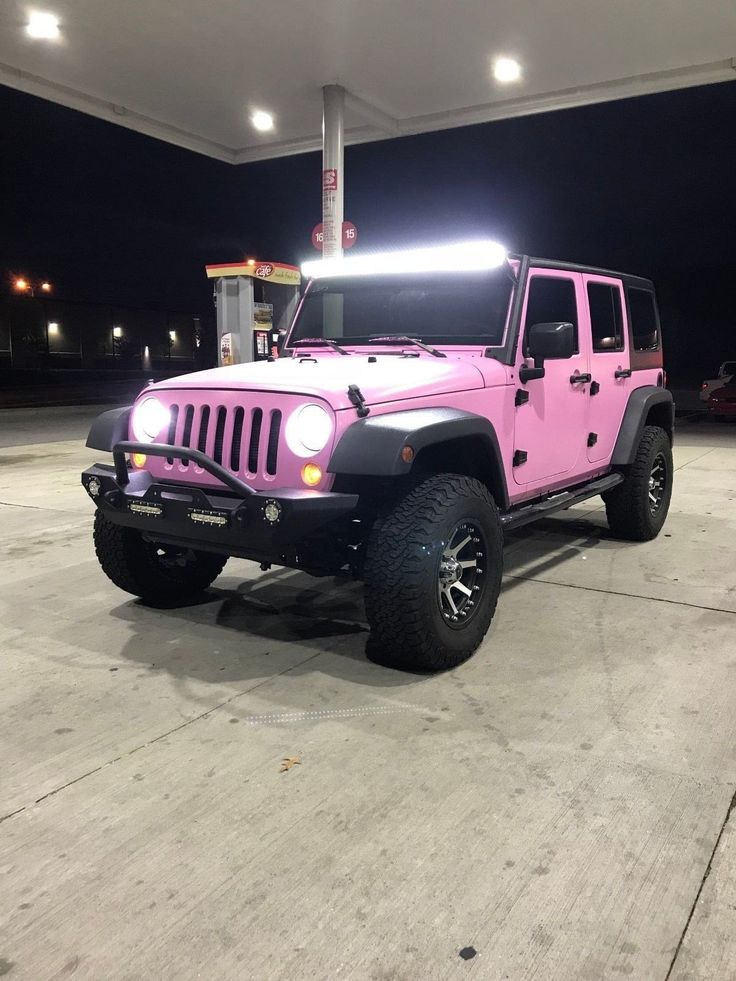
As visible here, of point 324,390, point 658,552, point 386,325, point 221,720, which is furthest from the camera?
point 658,552

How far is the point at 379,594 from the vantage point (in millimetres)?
3240

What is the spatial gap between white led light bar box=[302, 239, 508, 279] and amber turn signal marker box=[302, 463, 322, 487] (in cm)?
170

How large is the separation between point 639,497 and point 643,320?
4.53ft

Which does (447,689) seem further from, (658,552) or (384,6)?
(384,6)

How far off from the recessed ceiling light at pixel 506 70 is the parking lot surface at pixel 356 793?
7954mm

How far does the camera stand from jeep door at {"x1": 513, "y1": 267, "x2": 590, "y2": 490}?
13.9 feet

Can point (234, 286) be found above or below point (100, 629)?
above

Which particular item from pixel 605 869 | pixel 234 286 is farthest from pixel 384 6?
pixel 605 869

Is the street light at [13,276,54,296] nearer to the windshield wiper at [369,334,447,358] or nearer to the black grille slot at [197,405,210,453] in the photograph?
the windshield wiper at [369,334,447,358]

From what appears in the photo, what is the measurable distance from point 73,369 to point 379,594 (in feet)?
138

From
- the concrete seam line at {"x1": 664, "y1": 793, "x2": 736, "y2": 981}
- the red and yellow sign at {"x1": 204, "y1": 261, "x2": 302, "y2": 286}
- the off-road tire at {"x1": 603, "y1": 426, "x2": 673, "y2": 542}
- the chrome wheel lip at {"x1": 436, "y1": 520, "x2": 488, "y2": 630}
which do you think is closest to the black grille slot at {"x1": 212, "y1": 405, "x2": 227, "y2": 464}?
the chrome wheel lip at {"x1": 436, "y1": 520, "x2": 488, "y2": 630}

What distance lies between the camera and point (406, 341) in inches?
168

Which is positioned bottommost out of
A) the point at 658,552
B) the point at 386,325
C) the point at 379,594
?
the point at 658,552

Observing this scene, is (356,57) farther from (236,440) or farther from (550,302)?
(236,440)
